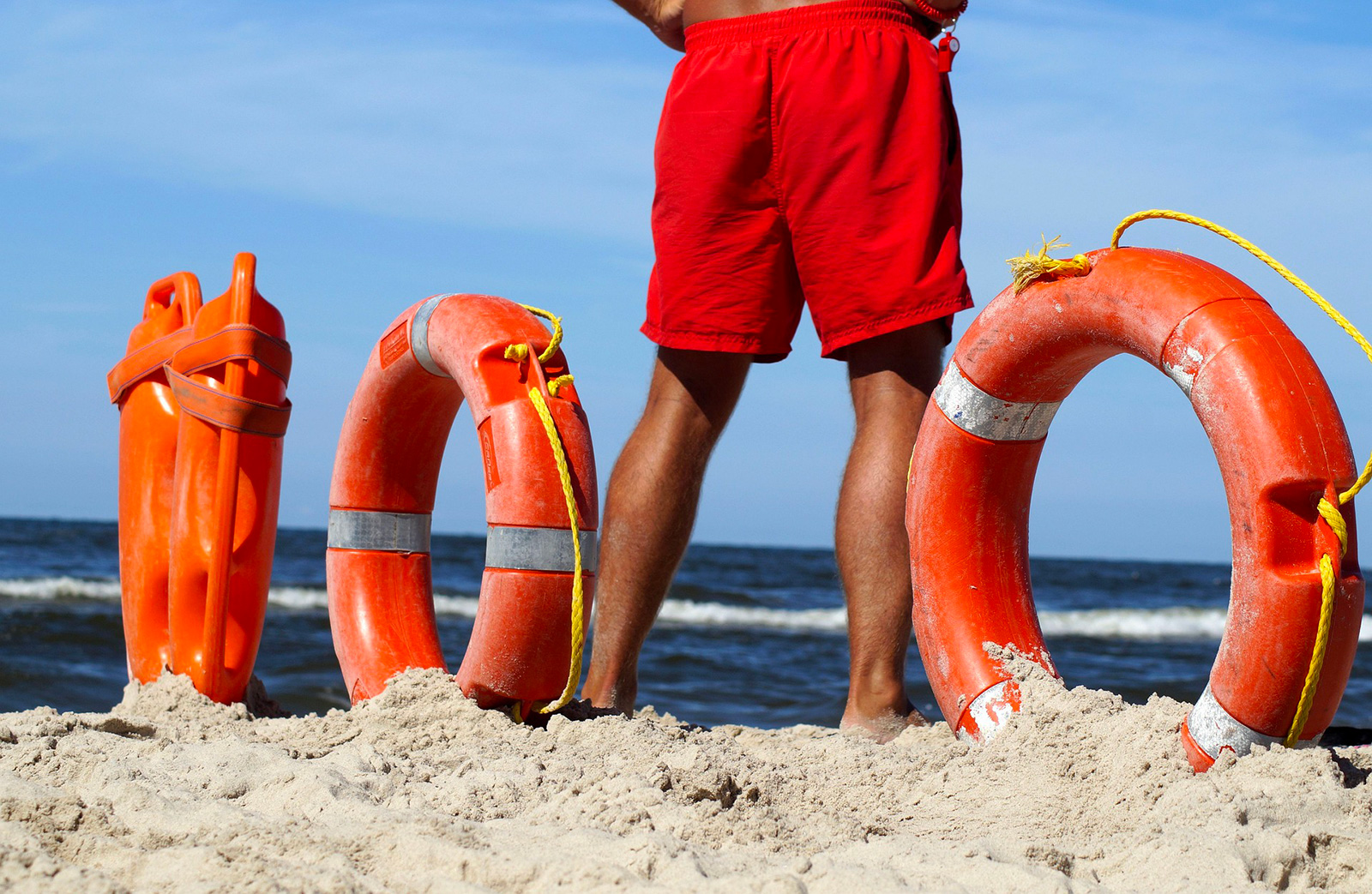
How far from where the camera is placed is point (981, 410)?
7.14 ft

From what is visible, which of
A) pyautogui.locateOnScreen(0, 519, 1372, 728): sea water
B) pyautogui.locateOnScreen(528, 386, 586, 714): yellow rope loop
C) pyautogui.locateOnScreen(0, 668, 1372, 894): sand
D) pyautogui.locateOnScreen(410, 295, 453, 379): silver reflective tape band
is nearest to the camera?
pyautogui.locateOnScreen(0, 668, 1372, 894): sand

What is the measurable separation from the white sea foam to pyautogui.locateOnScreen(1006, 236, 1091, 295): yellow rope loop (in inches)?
323

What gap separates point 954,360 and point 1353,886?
1.11m

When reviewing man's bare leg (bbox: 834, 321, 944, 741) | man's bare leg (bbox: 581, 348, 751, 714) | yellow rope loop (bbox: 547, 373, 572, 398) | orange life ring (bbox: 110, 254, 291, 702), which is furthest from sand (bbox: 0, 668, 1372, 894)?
yellow rope loop (bbox: 547, 373, 572, 398)

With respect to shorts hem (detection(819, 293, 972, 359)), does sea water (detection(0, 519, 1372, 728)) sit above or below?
below

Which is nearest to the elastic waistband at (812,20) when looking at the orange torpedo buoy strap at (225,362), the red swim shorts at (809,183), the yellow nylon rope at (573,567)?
the red swim shorts at (809,183)

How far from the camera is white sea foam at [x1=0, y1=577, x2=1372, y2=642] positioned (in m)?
11.2

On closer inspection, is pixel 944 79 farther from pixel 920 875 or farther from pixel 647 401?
pixel 920 875

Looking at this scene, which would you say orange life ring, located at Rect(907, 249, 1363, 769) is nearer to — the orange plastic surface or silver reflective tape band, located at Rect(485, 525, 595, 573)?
silver reflective tape band, located at Rect(485, 525, 595, 573)

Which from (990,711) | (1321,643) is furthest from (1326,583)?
(990,711)

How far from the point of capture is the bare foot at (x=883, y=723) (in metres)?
2.29

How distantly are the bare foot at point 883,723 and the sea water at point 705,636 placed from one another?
1.61 m

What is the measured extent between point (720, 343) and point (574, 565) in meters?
0.56

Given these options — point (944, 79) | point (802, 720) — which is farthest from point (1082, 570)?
point (944, 79)
